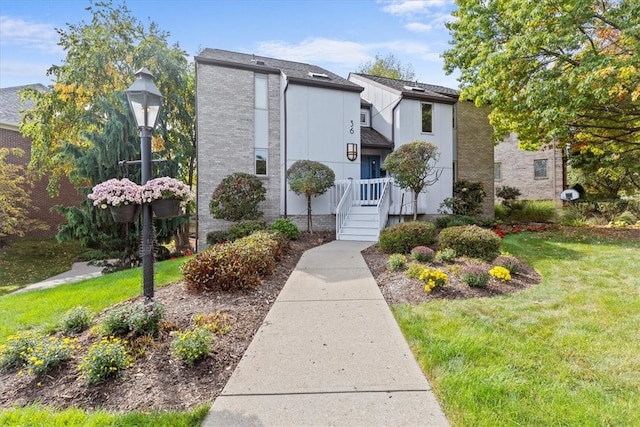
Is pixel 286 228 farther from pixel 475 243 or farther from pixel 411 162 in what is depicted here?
pixel 475 243

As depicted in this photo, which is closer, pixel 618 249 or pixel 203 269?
pixel 203 269

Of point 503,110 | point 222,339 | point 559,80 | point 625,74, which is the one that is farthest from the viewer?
point 503,110

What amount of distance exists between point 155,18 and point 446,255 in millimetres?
14110

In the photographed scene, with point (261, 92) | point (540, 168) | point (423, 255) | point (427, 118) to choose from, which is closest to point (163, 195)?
point (423, 255)

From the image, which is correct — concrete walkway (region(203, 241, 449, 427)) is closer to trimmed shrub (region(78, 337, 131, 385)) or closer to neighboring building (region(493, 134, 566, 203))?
trimmed shrub (region(78, 337, 131, 385))

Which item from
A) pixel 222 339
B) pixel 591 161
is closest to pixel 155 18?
pixel 222 339

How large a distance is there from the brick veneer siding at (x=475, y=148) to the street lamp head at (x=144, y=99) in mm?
14251

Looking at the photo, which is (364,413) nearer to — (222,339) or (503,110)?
(222,339)

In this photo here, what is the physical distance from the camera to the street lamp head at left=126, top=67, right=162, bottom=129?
11.9ft

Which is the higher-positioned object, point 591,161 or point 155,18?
point 155,18

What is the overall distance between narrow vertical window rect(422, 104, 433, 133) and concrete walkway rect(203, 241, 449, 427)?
1073 cm

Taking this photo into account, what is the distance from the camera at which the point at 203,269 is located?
499 centimetres

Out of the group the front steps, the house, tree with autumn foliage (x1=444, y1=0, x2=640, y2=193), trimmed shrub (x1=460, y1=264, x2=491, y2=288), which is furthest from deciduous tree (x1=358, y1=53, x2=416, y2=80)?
trimmed shrub (x1=460, y1=264, x2=491, y2=288)

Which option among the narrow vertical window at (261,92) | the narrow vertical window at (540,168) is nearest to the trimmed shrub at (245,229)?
the narrow vertical window at (261,92)
